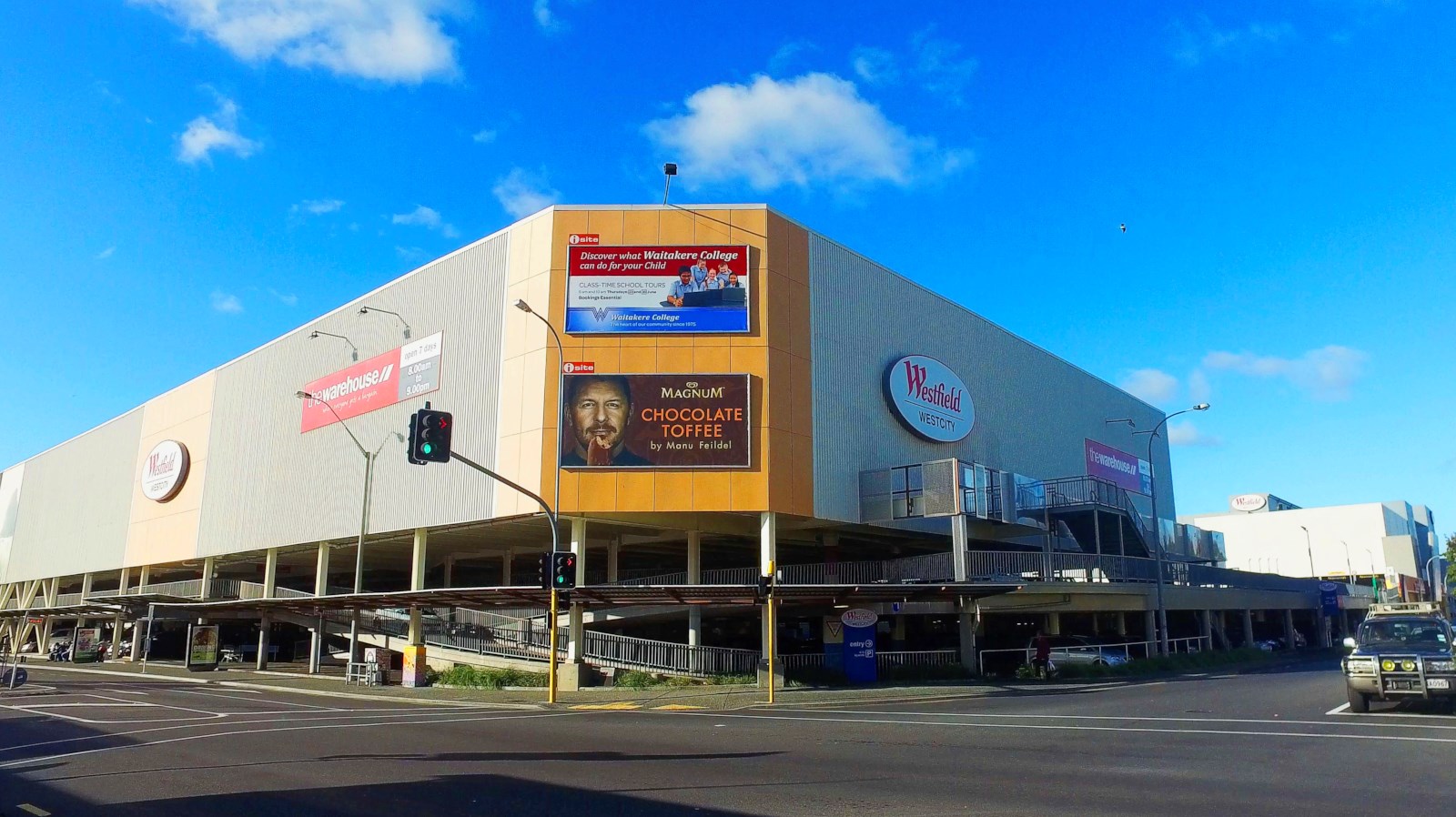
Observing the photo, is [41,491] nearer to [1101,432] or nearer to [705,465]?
[705,465]

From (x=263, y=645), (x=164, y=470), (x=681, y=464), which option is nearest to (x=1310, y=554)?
(x=681, y=464)

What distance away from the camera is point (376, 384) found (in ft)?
147

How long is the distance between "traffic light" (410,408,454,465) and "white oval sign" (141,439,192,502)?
167ft

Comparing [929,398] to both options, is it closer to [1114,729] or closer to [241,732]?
[1114,729]

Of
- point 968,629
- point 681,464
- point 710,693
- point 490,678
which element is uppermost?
point 681,464

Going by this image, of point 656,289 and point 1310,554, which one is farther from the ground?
point 656,289

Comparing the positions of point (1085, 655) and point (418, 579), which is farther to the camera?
point (418, 579)

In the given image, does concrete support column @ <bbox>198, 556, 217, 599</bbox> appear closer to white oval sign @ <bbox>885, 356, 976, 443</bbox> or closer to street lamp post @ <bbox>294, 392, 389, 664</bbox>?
street lamp post @ <bbox>294, 392, 389, 664</bbox>

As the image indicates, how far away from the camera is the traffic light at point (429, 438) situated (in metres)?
17.7

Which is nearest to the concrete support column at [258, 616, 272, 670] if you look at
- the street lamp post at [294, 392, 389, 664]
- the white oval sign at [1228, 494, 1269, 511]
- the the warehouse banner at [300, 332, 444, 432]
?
the street lamp post at [294, 392, 389, 664]

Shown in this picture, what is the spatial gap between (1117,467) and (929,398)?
27441mm

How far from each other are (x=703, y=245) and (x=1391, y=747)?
88.8 feet

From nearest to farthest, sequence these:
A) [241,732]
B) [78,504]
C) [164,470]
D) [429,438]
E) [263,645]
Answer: [429,438]
[241,732]
[263,645]
[164,470]
[78,504]

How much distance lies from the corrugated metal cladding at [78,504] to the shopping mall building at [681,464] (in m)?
13.3
